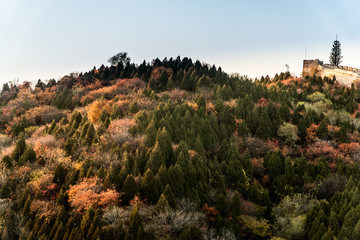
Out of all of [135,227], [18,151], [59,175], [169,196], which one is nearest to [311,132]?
[169,196]

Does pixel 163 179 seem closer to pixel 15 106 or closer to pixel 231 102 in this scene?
pixel 231 102

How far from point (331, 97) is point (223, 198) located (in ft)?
167

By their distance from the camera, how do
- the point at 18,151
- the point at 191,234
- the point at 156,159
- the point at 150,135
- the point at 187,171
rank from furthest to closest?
the point at 150,135, the point at 18,151, the point at 156,159, the point at 187,171, the point at 191,234

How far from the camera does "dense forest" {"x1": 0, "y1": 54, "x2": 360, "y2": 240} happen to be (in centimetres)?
3186

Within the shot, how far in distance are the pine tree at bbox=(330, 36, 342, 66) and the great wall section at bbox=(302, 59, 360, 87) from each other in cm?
858

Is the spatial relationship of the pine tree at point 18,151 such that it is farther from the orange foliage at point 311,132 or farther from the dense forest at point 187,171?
the orange foliage at point 311,132

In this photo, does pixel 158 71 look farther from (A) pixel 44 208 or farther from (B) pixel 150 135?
(A) pixel 44 208

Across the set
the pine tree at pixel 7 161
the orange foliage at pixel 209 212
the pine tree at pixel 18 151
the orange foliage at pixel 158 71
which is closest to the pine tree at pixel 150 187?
the orange foliage at pixel 209 212

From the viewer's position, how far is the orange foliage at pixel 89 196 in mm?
32750

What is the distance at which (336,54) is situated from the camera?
340 feet

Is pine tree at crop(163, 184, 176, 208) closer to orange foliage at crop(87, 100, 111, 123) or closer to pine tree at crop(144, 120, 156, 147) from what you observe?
pine tree at crop(144, 120, 156, 147)

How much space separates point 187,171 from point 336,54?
8314cm

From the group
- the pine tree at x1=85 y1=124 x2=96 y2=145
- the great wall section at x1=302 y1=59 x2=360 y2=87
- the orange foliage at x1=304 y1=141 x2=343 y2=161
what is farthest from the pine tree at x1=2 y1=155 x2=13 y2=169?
the great wall section at x1=302 y1=59 x2=360 y2=87

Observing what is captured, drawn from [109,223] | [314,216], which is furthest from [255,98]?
[109,223]
